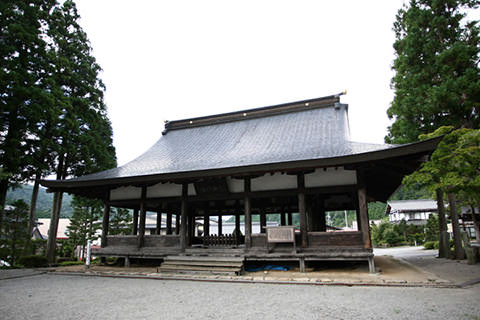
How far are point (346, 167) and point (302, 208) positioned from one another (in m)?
2.02

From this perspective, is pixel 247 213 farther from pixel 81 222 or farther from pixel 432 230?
pixel 432 230

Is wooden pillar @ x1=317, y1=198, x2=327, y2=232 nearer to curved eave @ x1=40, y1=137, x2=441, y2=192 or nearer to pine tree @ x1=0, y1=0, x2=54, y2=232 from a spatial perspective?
curved eave @ x1=40, y1=137, x2=441, y2=192

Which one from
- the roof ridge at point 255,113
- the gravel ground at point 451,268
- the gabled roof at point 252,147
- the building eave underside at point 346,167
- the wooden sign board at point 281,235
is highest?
the roof ridge at point 255,113

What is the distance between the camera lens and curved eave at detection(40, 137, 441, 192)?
768 cm

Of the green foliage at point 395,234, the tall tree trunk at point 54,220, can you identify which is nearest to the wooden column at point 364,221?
the tall tree trunk at point 54,220

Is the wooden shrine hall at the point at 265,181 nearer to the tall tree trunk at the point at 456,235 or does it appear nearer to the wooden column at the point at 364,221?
the wooden column at the point at 364,221

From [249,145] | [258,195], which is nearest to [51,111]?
[249,145]

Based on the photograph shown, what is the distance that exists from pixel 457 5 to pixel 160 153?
52.2ft

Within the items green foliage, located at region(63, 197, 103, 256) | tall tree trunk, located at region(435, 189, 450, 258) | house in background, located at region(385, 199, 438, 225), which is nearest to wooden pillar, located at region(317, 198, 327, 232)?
tall tree trunk, located at region(435, 189, 450, 258)

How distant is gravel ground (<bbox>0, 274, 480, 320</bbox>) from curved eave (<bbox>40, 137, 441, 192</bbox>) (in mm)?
3500

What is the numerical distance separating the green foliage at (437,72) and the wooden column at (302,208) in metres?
7.17

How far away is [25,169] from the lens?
46.3 ft

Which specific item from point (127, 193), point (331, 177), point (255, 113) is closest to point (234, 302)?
point (331, 177)

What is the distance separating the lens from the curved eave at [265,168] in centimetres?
768
